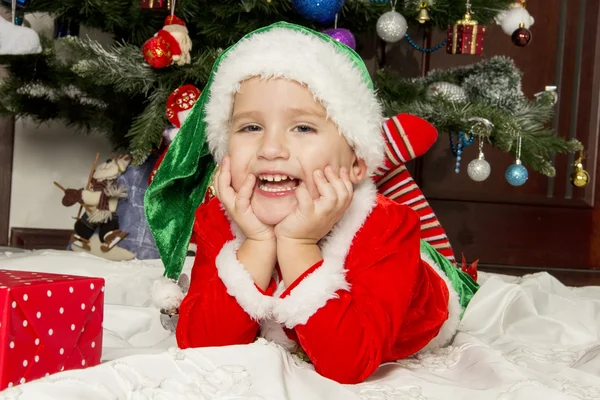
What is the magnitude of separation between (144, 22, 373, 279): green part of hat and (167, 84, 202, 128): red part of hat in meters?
0.55

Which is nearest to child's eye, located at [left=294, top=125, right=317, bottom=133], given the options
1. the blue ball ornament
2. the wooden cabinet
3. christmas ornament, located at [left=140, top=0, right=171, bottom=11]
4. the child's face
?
the child's face

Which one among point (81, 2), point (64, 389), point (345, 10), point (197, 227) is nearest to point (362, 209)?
point (197, 227)

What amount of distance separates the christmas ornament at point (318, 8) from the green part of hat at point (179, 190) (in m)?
0.64

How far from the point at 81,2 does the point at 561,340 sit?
4.54 feet

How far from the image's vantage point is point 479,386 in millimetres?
926

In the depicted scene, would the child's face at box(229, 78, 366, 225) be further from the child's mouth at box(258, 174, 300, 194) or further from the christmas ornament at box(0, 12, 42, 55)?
the christmas ornament at box(0, 12, 42, 55)

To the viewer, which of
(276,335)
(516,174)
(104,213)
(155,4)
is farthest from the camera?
(104,213)

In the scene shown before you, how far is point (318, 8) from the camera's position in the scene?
169 cm

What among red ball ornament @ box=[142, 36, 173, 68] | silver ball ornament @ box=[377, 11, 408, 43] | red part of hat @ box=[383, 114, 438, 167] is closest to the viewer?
red part of hat @ box=[383, 114, 438, 167]

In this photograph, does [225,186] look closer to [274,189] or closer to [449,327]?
[274,189]

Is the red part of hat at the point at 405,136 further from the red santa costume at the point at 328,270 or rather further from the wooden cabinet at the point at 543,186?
the wooden cabinet at the point at 543,186

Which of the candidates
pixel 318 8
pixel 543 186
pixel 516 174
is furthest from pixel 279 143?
pixel 543 186

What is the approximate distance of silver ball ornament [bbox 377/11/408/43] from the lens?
5.95 ft

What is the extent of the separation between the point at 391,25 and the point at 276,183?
3.27ft
